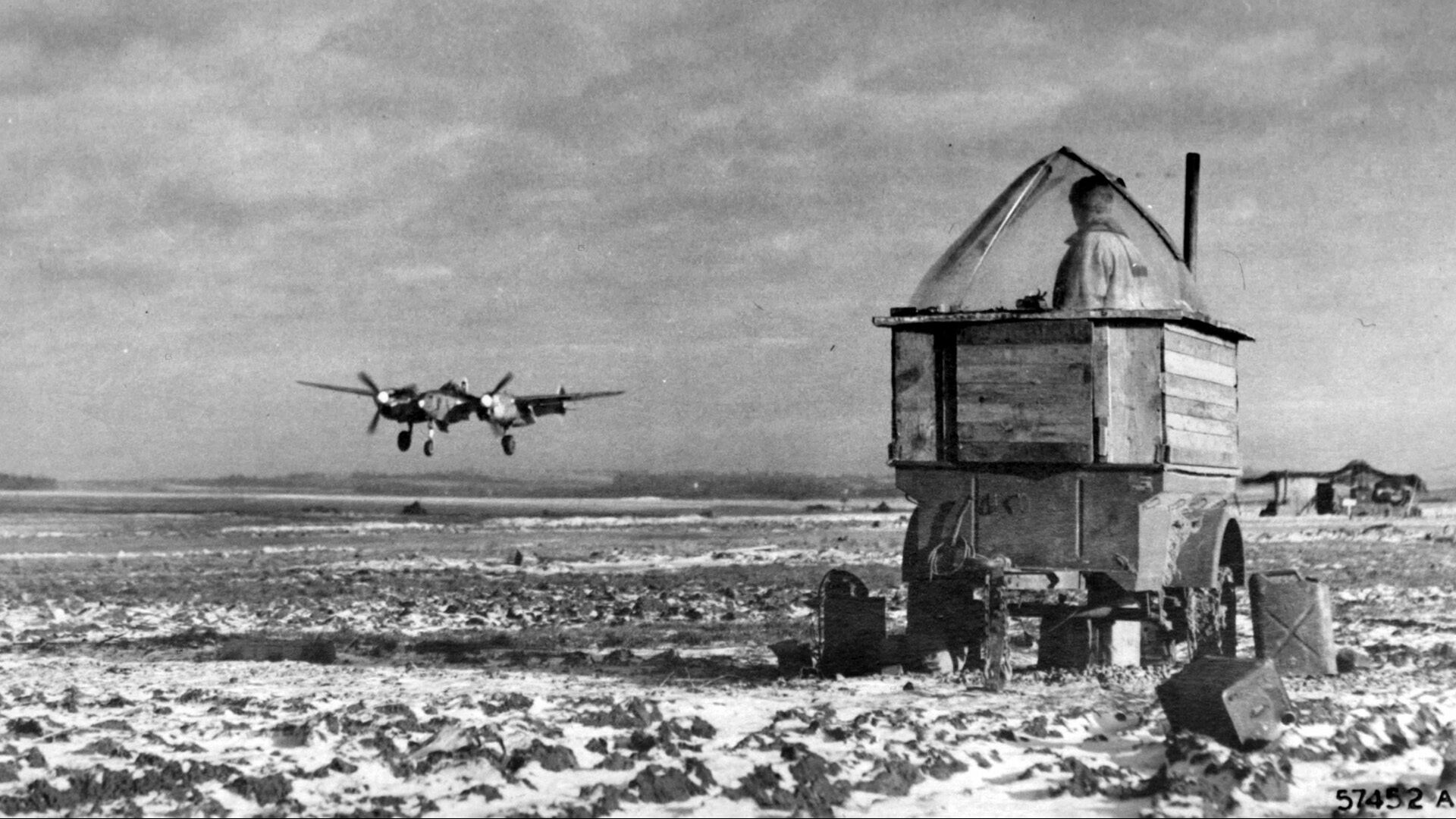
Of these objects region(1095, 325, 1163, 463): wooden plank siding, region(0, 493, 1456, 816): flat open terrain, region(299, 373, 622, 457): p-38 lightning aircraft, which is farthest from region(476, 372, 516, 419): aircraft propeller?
region(1095, 325, 1163, 463): wooden plank siding

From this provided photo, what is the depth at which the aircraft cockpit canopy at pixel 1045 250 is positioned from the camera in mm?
11617

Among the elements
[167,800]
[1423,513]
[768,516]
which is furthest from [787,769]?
[1423,513]

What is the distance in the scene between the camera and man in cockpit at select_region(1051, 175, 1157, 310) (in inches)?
452

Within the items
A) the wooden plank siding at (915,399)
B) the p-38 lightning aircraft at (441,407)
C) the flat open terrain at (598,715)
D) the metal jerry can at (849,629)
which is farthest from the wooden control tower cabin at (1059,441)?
the p-38 lightning aircraft at (441,407)

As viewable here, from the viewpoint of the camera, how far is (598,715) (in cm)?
916

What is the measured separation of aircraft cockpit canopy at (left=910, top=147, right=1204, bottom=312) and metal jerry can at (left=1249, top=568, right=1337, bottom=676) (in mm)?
2486

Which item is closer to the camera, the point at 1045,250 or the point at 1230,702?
the point at 1230,702

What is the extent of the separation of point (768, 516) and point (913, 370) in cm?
4642

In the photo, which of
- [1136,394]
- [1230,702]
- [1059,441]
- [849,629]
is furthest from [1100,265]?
[1230,702]

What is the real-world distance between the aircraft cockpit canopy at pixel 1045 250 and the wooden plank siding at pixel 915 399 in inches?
13.2

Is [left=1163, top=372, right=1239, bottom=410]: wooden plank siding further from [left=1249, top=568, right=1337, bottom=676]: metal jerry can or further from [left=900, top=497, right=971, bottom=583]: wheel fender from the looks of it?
[left=900, top=497, right=971, bottom=583]: wheel fender

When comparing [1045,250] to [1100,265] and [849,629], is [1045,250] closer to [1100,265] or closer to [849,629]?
[1100,265]

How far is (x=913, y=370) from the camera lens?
11695 mm

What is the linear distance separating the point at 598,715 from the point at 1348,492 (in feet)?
181
